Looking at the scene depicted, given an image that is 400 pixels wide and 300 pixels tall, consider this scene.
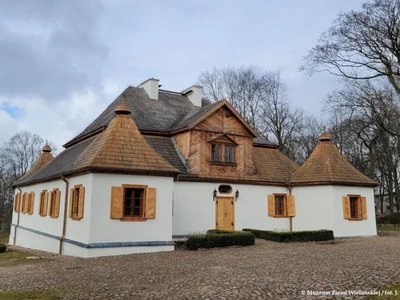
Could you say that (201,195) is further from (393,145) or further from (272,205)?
(393,145)

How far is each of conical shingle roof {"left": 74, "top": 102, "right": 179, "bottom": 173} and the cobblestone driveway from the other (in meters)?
3.27

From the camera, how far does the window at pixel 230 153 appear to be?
1987 cm

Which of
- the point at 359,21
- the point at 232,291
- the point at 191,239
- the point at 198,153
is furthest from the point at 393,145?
the point at 232,291

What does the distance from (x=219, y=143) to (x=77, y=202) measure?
318 inches

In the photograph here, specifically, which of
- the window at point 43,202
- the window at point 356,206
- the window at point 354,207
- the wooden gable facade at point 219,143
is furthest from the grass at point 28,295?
the window at point 354,207

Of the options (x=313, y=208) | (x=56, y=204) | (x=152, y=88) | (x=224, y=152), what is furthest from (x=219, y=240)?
(x=152, y=88)

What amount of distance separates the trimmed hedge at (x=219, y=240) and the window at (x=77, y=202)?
431 centimetres

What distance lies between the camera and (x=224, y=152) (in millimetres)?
19781

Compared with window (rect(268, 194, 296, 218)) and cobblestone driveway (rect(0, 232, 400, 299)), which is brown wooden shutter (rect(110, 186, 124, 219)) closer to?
cobblestone driveway (rect(0, 232, 400, 299))

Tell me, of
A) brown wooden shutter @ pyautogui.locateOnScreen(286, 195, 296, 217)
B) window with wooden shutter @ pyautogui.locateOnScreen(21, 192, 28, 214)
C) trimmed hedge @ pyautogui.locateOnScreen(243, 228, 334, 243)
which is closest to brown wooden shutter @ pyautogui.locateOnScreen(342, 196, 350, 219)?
trimmed hedge @ pyautogui.locateOnScreen(243, 228, 334, 243)

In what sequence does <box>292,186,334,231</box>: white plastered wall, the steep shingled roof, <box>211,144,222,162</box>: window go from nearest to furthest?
<box>292,186,334,231</box>: white plastered wall < <box>211,144,222,162</box>: window < the steep shingled roof

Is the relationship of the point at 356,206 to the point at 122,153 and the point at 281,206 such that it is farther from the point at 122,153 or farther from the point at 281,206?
the point at 122,153

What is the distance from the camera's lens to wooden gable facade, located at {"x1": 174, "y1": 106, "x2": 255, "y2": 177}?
18.9m

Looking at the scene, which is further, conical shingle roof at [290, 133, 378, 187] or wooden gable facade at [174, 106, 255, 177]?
conical shingle roof at [290, 133, 378, 187]
